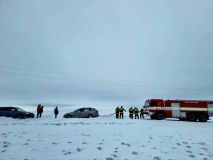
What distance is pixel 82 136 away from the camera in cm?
1510

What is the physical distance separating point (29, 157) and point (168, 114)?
28.9 metres

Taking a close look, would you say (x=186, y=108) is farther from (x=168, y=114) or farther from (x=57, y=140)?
(x=57, y=140)

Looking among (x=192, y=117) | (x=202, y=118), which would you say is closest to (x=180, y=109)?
(x=192, y=117)

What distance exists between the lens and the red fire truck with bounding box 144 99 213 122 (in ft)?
118

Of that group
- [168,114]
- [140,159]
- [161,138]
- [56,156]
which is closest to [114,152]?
[140,159]

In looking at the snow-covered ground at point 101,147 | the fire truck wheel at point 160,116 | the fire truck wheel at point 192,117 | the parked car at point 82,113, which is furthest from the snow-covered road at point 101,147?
the parked car at point 82,113

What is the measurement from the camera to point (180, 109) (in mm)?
37062

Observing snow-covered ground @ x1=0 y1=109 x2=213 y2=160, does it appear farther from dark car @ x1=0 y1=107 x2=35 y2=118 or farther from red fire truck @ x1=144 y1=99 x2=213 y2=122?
dark car @ x1=0 y1=107 x2=35 y2=118

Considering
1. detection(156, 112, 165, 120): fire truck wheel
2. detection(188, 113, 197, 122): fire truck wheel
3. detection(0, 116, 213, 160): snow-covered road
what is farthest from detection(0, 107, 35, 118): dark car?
detection(0, 116, 213, 160): snow-covered road

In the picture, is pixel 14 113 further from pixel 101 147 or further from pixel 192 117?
pixel 101 147

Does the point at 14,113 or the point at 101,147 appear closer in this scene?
the point at 101,147

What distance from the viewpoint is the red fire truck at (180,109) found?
1418 inches

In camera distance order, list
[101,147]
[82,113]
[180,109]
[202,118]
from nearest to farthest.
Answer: [101,147], [202,118], [180,109], [82,113]

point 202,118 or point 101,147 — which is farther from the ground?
point 202,118
